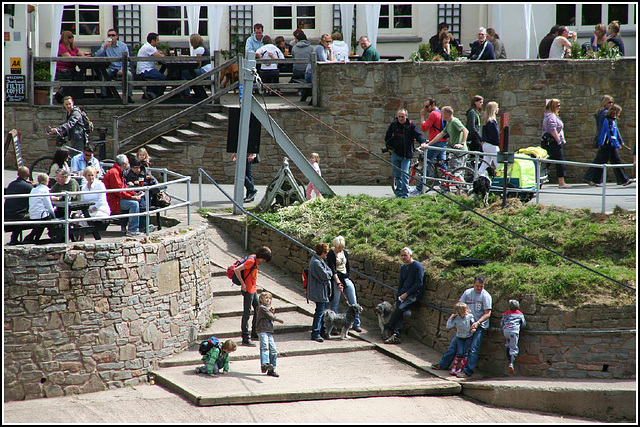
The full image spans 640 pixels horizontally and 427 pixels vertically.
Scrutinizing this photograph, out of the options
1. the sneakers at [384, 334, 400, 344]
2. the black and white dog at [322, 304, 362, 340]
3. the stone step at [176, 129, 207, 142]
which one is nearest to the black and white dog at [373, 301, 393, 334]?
the sneakers at [384, 334, 400, 344]

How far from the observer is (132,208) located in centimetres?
1377

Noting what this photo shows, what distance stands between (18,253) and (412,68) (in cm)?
1133

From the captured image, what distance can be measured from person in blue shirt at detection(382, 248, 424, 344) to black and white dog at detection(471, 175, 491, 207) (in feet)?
7.03

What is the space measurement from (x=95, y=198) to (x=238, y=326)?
3.09 metres

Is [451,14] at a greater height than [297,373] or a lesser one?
greater

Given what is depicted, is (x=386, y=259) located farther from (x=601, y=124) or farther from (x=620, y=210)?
(x=601, y=124)

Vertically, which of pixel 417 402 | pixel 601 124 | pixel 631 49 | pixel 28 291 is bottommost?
pixel 417 402

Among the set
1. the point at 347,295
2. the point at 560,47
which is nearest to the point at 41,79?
the point at 347,295

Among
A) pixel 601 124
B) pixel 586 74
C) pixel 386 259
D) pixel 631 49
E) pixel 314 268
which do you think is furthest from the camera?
pixel 631 49

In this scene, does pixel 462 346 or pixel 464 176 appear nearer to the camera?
pixel 462 346

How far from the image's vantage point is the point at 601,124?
1852 cm

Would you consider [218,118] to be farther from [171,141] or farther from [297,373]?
[297,373]

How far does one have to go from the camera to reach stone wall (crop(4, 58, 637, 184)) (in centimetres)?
2053

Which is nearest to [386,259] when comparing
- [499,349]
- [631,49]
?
[499,349]
